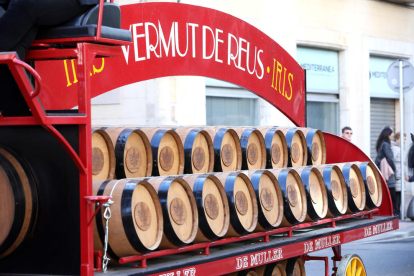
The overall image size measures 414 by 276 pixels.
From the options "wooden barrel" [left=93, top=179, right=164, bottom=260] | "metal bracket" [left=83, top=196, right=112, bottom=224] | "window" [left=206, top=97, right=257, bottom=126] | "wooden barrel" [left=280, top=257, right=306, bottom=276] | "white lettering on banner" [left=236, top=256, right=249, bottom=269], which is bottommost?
"wooden barrel" [left=280, top=257, right=306, bottom=276]

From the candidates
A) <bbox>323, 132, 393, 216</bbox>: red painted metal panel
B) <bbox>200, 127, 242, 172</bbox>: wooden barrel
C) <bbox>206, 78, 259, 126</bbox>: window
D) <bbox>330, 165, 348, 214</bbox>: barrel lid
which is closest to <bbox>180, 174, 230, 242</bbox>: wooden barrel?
<bbox>200, 127, 242, 172</bbox>: wooden barrel

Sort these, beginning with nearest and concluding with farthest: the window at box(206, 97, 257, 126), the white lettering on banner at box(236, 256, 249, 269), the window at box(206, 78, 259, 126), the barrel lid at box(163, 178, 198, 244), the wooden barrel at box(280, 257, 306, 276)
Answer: the barrel lid at box(163, 178, 198, 244), the white lettering on banner at box(236, 256, 249, 269), the wooden barrel at box(280, 257, 306, 276), the window at box(206, 78, 259, 126), the window at box(206, 97, 257, 126)

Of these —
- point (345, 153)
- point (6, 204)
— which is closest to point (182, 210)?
point (6, 204)

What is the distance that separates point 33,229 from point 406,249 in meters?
8.46

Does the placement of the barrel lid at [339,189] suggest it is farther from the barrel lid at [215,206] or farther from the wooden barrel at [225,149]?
the barrel lid at [215,206]

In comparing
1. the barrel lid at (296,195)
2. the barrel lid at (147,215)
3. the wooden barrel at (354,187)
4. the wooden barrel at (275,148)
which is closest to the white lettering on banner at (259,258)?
the barrel lid at (296,195)

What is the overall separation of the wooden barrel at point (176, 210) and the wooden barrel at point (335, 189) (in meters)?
2.01

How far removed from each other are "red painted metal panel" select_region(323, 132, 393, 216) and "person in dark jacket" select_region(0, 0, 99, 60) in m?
4.22

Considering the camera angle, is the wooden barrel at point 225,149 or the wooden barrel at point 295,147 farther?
the wooden barrel at point 295,147

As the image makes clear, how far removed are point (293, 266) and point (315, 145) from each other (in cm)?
142

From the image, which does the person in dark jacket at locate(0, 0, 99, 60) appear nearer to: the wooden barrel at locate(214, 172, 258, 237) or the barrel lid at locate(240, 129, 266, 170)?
the wooden barrel at locate(214, 172, 258, 237)

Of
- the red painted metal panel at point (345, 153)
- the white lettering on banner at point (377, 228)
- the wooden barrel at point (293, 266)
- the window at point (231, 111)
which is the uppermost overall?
the window at point (231, 111)

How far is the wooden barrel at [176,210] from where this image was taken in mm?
4441

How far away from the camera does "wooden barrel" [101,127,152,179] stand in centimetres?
482
